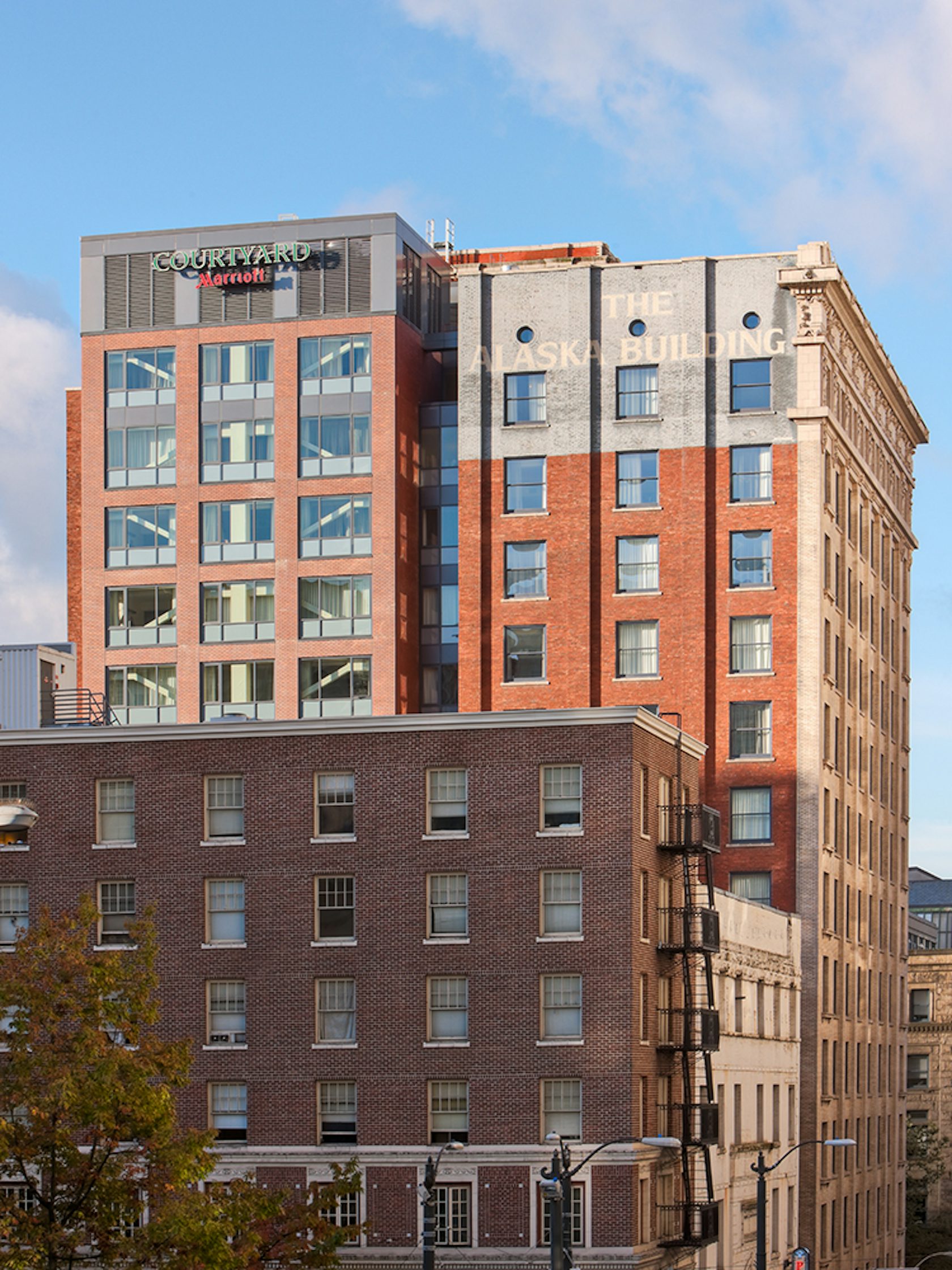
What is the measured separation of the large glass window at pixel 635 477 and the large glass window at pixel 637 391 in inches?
70.0

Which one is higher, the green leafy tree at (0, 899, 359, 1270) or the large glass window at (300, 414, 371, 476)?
the large glass window at (300, 414, 371, 476)

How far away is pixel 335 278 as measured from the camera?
106062 millimetres

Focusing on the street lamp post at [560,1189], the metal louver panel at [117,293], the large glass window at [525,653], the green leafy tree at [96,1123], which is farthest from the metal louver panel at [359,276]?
the green leafy tree at [96,1123]

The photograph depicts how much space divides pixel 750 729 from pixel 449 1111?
32343 mm

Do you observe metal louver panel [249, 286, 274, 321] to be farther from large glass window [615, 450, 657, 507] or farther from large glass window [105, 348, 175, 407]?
large glass window [615, 450, 657, 507]

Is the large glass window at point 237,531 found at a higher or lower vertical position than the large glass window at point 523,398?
lower

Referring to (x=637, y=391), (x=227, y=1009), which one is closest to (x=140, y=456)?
(x=637, y=391)

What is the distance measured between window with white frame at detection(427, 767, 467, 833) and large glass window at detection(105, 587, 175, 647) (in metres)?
35.6

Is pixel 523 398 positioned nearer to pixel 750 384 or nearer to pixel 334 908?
pixel 750 384

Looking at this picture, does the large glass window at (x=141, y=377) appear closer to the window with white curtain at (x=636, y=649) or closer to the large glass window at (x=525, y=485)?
the large glass window at (x=525, y=485)

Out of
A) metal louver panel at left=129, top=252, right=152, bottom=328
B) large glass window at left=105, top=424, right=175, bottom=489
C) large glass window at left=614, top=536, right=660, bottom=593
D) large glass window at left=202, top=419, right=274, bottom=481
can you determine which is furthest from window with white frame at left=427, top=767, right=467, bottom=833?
metal louver panel at left=129, top=252, right=152, bottom=328

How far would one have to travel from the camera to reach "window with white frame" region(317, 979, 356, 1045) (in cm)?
7269

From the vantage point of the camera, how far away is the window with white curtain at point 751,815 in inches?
3868

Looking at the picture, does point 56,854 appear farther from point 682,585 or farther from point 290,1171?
point 682,585
